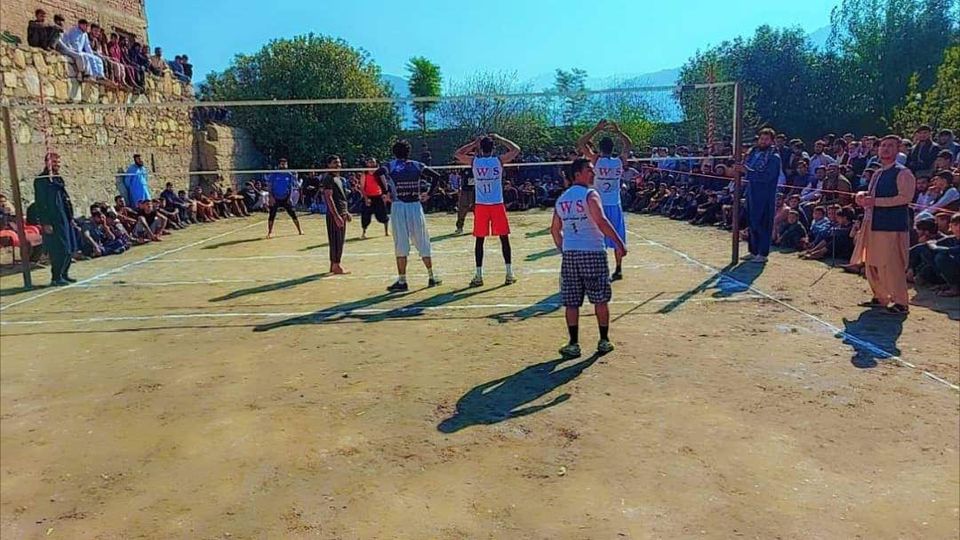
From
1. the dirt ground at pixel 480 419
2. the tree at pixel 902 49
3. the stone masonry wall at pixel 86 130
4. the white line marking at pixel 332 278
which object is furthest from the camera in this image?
the tree at pixel 902 49

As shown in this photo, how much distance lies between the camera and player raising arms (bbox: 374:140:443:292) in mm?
7903

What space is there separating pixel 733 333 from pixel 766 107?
23582 millimetres

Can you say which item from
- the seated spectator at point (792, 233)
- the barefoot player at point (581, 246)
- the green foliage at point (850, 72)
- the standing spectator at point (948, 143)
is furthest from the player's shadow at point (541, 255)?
the green foliage at point (850, 72)

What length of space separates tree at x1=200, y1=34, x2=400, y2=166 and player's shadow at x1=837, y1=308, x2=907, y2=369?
19.0 metres

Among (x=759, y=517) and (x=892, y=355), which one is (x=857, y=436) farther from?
(x=892, y=355)

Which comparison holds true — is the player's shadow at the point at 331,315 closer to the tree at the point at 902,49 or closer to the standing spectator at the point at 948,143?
the standing spectator at the point at 948,143

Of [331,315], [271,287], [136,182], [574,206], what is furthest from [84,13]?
[574,206]

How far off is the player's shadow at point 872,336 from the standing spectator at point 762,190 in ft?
9.19

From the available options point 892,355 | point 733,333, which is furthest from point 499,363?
point 892,355

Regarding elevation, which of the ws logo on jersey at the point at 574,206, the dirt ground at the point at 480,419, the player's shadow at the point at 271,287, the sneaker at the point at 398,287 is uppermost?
the ws logo on jersey at the point at 574,206

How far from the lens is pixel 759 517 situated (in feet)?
10.4

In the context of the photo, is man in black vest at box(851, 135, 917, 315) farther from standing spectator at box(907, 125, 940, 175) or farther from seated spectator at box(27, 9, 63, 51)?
seated spectator at box(27, 9, 63, 51)

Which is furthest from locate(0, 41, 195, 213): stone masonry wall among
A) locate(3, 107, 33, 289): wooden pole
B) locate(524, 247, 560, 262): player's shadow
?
locate(524, 247, 560, 262): player's shadow

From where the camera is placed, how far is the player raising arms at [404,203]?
7.90 m
